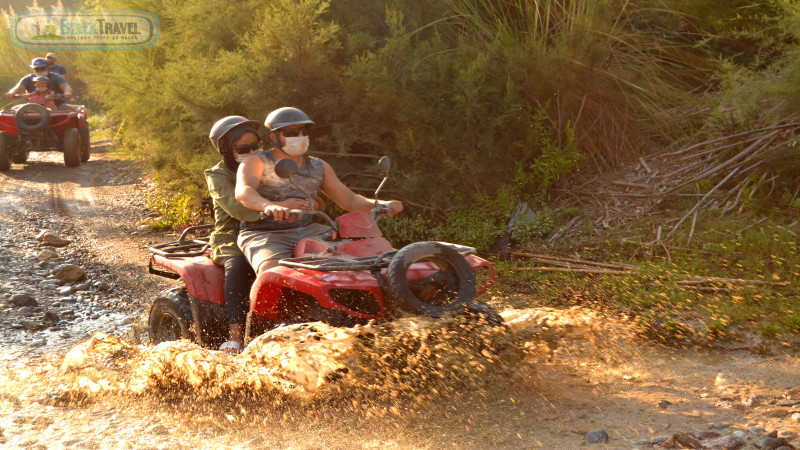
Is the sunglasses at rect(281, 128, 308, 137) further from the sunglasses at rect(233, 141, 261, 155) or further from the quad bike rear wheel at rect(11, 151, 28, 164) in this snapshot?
the quad bike rear wheel at rect(11, 151, 28, 164)

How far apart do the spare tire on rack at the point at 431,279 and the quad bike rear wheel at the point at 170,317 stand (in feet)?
6.02

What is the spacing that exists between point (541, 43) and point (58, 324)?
5604 millimetres

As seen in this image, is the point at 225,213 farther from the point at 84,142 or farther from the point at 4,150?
the point at 84,142

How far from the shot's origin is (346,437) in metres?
4.16

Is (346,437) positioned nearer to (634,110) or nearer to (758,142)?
(758,142)

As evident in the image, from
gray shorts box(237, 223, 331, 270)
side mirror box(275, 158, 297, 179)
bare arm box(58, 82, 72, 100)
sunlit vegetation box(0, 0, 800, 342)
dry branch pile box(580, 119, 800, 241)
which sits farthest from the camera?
bare arm box(58, 82, 72, 100)

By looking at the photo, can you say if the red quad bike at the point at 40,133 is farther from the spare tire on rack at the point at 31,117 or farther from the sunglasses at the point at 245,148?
the sunglasses at the point at 245,148

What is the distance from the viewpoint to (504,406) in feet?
14.6

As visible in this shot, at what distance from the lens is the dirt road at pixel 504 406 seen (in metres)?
4.09

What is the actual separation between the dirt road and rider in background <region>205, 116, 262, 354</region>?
0.53 metres

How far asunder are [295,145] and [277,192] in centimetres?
32

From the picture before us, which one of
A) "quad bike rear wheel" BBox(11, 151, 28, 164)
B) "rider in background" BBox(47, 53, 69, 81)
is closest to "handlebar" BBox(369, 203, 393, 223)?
"quad bike rear wheel" BBox(11, 151, 28, 164)

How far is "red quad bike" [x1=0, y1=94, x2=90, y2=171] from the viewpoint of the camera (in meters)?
14.6

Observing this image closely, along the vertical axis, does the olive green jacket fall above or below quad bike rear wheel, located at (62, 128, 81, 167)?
above
